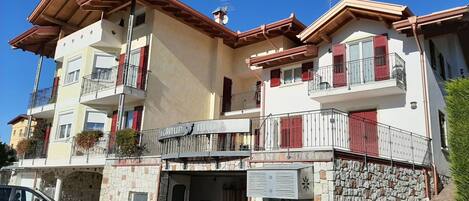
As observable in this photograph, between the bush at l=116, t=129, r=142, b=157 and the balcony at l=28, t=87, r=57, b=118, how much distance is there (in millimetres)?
9414

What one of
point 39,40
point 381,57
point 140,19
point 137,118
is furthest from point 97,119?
point 381,57

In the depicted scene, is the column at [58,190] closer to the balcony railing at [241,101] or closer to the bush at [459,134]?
the balcony railing at [241,101]

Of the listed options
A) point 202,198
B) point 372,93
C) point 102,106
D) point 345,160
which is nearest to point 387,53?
point 372,93

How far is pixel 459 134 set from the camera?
9859 mm

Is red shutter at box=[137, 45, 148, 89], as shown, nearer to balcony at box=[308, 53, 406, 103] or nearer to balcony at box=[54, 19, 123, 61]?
balcony at box=[54, 19, 123, 61]

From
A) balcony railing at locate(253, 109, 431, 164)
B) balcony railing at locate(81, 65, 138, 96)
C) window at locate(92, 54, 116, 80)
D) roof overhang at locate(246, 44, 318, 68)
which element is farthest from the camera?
window at locate(92, 54, 116, 80)

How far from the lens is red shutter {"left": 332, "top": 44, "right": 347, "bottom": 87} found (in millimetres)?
17109

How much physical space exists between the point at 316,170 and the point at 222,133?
13.4ft

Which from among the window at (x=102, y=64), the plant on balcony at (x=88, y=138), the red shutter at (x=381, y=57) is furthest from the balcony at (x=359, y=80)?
the window at (x=102, y=64)

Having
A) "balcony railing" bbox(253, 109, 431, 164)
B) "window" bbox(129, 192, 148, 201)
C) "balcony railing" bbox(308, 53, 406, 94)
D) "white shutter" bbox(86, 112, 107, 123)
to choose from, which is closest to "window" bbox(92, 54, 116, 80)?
"white shutter" bbox(86, 112, 107, 123)

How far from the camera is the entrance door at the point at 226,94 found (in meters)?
23.1

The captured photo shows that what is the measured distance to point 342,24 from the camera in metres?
18.0

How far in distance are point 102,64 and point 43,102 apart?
20.4 feet

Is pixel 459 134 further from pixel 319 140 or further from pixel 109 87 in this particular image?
pixel 109 87
